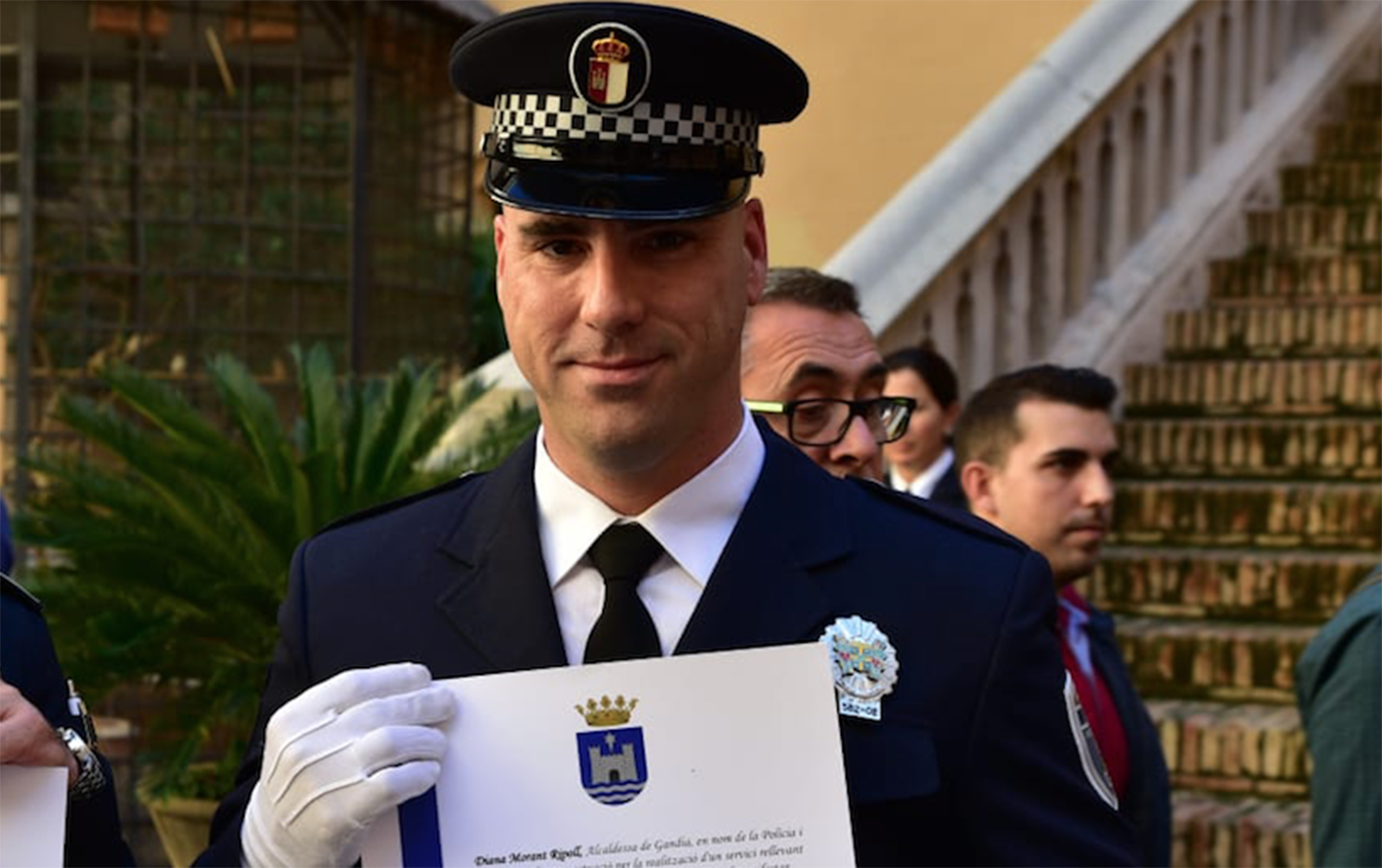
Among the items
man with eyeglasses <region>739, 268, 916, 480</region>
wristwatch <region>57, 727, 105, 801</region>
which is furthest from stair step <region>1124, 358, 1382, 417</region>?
wristwatch <region>57, 727, 105, 801</region>

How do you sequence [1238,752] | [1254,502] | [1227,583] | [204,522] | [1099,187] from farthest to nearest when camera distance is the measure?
1. [1099,187]
2. [1254,502]
3. [1227,583]
4. [1238,752]
5. [204,522]

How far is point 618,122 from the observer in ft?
6.97

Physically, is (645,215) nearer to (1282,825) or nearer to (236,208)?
(1282,825)

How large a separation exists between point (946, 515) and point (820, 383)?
4.37 ft

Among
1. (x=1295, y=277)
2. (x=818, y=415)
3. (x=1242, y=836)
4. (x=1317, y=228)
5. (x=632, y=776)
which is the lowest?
(x=1242, y=836)

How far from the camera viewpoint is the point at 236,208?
9.28 m

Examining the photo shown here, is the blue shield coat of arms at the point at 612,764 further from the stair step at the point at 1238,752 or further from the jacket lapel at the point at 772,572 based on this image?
the stair step at the point at 1238,752

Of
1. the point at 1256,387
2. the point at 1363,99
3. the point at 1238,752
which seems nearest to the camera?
the point at 1238,752

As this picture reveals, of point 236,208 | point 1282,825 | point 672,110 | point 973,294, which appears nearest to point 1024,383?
point 1282,825

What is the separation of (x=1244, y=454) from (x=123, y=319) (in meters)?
4.77

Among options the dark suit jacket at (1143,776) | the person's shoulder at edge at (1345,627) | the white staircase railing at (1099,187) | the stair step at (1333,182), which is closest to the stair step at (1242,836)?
the dark suit jacket at (1143,776)

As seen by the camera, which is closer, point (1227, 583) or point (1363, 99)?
point (1227, 583)

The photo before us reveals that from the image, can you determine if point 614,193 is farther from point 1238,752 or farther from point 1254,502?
point 1254,502

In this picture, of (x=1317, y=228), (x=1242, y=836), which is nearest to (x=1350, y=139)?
(x=1317, y=228)
